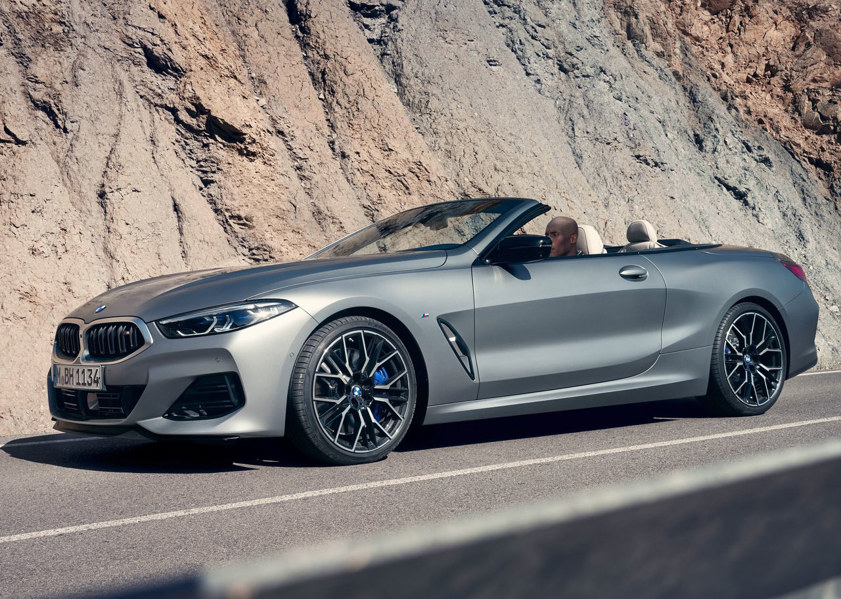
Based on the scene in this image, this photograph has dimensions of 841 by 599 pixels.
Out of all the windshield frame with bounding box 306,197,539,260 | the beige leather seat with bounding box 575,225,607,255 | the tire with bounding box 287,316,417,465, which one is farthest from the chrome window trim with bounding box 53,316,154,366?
the beige leather seat with bounding box 575,225,607,255

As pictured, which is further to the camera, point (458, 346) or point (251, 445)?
point (251, 445)

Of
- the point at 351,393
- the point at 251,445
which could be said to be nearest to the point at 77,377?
the point at 251,445

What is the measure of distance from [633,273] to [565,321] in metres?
0.71

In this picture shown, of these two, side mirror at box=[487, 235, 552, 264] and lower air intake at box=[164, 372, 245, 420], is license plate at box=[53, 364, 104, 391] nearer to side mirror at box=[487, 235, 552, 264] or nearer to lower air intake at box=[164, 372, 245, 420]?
lower air intake at box=[164, 372, 245, 420]

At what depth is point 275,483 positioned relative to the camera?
16.4 ft

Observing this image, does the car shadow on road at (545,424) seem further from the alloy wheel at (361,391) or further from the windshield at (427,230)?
the windshield at (427,230)

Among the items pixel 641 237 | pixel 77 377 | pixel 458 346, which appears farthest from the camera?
pixel 641 237

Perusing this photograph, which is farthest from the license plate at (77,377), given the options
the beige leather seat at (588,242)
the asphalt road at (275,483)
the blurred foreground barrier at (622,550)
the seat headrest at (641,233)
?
the blurred foreground barrier at (622,550)

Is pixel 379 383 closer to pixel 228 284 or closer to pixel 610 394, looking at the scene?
pixel 228 284

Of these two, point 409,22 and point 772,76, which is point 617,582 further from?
point 772,76

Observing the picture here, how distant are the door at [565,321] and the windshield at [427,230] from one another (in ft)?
1.46

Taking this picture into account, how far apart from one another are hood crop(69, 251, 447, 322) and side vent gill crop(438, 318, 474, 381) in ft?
1.27

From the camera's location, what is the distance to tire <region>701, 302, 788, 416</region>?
6895 millimetres

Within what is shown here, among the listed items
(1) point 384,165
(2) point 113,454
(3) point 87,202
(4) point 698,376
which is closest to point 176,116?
(3) point 87,202
